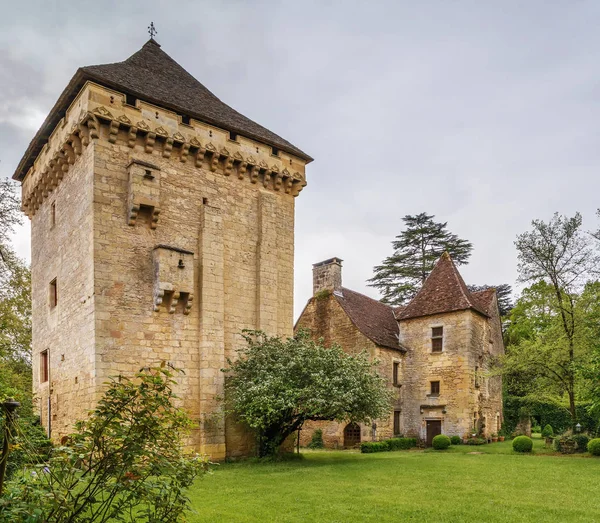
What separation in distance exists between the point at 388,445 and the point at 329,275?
29.8 feet

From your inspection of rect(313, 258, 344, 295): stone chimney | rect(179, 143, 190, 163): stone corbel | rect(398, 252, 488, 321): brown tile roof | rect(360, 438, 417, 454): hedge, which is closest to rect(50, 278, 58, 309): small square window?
rect(179, 143, 190, 163): stone corbel

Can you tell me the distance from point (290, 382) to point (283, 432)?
7.66 feet

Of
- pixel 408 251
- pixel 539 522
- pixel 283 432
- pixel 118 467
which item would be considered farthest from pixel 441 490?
pixel 408 251

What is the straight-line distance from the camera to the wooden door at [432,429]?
24453 millimetres

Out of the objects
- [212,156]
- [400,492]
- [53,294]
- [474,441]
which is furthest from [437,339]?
[53,294]

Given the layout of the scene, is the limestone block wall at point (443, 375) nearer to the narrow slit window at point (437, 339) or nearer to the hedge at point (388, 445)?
the narrow slit window at point (437, 339)

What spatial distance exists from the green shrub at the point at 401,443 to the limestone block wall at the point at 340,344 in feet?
2.45

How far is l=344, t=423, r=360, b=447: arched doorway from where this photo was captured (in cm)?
2394

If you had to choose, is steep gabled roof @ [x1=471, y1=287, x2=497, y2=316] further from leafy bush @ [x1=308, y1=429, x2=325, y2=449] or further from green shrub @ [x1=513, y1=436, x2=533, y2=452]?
leafy bush @ [x1=308, y1=429, x2=325, y2=449]

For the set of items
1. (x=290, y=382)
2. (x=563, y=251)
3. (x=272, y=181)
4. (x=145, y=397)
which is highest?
(x=272, y=181)

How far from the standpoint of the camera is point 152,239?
48.8 feet

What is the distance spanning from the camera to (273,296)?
17.5m

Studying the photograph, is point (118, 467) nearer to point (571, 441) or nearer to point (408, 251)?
point (571, 441)

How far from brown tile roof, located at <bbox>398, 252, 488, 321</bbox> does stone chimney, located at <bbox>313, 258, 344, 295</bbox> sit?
3.97 m
